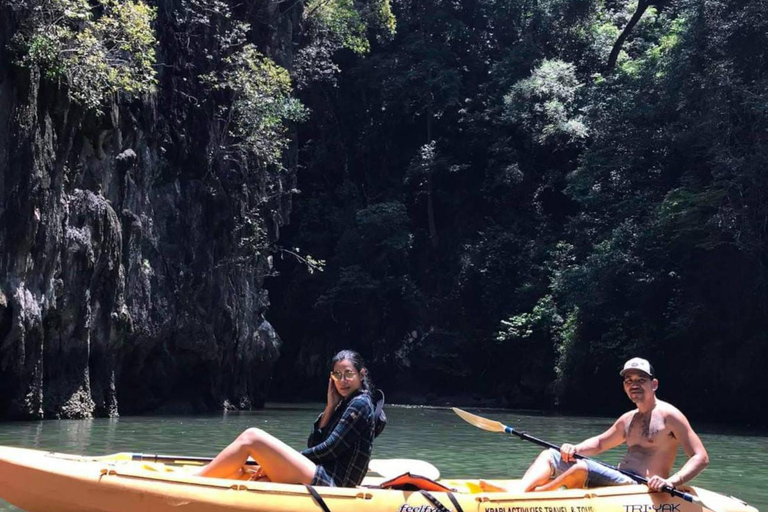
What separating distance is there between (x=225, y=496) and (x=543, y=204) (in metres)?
25.5

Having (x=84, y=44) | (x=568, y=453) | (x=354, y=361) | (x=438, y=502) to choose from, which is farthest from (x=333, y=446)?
(x=84, y=44)

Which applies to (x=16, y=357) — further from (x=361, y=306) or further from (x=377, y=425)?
(x=361, y=306)

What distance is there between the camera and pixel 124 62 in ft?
53.2

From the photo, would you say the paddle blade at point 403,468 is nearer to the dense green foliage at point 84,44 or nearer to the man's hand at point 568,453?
the man's hand at point 568,453

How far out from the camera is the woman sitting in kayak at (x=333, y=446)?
638 cm

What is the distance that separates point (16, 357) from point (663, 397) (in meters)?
15.2

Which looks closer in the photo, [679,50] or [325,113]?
[679,50]

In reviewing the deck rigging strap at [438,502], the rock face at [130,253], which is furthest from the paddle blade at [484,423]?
the rock face at [130,253]

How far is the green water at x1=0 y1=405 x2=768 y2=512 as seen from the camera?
1135cm

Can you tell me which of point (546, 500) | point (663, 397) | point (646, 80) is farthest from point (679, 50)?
point (546, 500)

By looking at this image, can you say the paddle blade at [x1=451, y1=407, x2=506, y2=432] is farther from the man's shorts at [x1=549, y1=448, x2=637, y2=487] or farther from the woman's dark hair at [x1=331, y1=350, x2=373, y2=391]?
the woman's dark hair at [x1=331, y1=350, x2=373, y2=391]

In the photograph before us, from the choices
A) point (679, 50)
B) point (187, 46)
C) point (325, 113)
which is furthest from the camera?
point (325, 113)

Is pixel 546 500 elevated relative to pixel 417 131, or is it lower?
lower

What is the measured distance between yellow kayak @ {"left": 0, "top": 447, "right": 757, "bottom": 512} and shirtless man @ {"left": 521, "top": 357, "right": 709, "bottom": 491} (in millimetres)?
190
